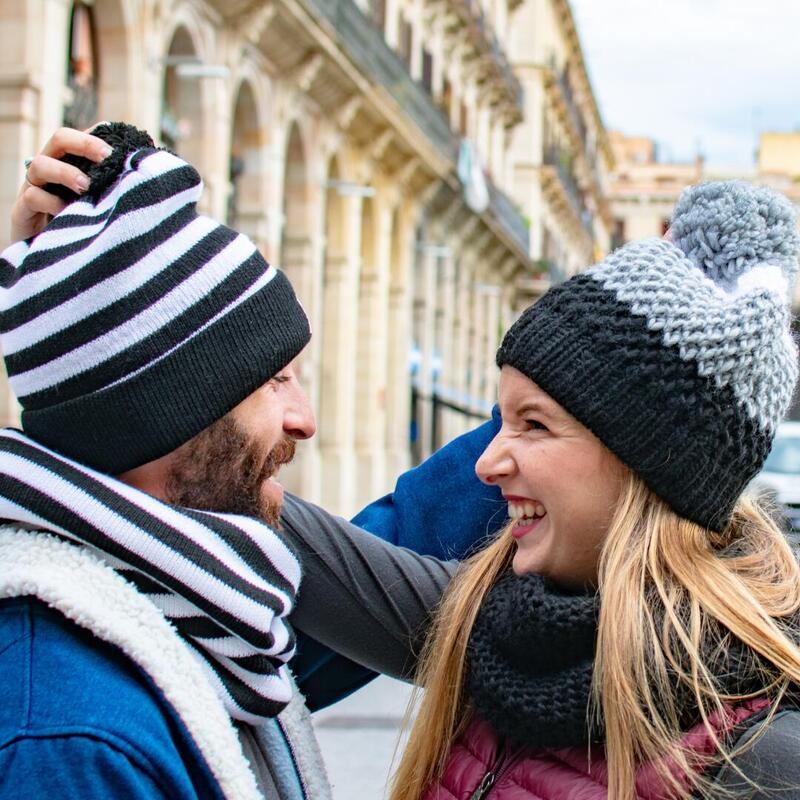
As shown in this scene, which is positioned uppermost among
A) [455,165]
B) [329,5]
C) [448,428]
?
[329,5]

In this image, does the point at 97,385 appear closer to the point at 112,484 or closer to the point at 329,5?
the point at 112,484

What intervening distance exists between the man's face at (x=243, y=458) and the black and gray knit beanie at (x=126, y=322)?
1.4 inches

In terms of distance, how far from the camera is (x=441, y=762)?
87.6 inches

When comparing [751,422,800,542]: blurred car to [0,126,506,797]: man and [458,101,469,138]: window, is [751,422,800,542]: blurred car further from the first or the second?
[458,101,469,138]: window

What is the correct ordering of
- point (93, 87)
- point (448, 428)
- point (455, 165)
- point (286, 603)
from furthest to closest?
1. point (448, 428)
2. point (455, 165)
3. point (93, 87)
4. point (286, 603)

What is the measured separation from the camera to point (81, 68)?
12.7 metres

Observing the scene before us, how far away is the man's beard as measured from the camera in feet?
6.52

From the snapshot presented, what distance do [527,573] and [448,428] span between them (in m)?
27.3

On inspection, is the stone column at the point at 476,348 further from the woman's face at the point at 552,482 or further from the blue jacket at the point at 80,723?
the blue jacket at the point at 80,723

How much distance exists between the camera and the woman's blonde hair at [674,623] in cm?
185

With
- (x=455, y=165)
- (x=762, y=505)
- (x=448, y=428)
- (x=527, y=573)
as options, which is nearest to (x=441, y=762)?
(x=527, y=573)

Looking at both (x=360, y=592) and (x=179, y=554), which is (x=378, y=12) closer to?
(x=360, y=592)

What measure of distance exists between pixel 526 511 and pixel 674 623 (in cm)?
34

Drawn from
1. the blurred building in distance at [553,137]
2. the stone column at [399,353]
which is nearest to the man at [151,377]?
the stone column at [399,353]
